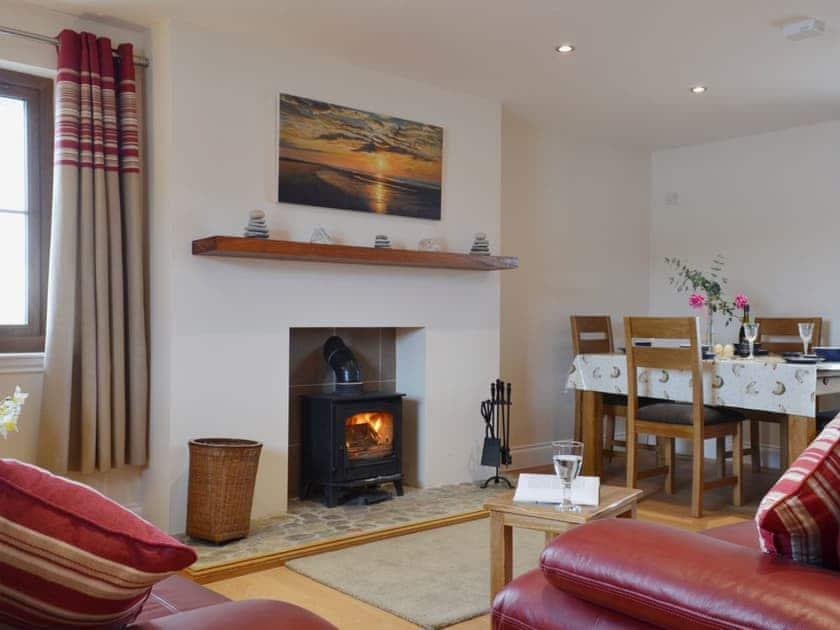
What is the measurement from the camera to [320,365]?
4.35 meters

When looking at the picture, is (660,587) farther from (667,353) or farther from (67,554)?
(667,353)

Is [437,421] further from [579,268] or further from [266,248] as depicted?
[579,268]

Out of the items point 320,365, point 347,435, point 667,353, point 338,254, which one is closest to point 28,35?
point 338,254

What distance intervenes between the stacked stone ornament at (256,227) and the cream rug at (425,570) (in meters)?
1.46

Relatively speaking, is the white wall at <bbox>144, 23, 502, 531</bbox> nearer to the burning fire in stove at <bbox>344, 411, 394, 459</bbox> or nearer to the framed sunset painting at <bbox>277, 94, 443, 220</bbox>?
the framed sunset painting at <bbox>277, 94, 443, 220</bbox>

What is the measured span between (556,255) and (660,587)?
4.44m

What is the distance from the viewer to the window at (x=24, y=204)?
353 cm

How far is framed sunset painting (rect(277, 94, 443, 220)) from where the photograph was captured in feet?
12.9

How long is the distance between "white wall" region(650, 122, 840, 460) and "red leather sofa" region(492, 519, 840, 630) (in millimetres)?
4457

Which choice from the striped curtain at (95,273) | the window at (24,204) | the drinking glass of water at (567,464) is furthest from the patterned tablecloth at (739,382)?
the window at (24,204)

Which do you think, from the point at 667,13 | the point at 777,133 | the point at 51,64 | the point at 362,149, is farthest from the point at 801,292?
the point at 51,64

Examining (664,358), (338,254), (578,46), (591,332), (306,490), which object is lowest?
(306,490)

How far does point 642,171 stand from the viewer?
6.23m

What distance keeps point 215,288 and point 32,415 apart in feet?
3.18
